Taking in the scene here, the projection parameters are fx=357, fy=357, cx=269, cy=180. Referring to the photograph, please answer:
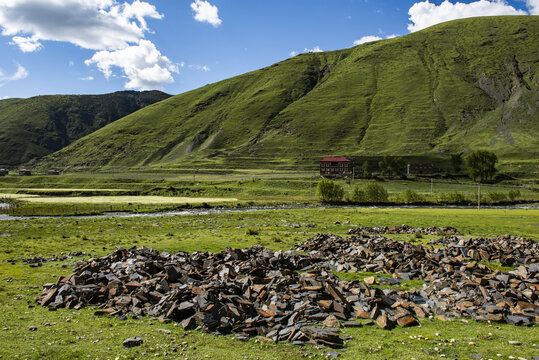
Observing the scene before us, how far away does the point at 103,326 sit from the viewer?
18.0m

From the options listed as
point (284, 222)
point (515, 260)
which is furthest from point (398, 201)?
point (515, 260)

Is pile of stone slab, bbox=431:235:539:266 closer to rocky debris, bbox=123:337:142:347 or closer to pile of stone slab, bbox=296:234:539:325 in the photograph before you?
pile of stone slab, bbox=296:234:539:325

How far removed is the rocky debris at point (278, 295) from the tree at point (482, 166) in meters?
164

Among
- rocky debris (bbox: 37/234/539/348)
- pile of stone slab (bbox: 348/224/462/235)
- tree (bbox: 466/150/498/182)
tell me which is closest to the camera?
rocky debris (bbox: 37/234/539/348)

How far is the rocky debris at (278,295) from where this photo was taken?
59.9ft

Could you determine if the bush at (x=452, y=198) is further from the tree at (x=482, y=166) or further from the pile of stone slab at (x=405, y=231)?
the tree at (x=482, y=166)

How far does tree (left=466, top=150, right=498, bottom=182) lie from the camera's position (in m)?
168

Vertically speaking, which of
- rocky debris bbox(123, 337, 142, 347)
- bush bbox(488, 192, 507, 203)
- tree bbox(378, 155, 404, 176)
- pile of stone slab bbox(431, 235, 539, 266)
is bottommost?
bush bbox(488, 192, 507, 203)

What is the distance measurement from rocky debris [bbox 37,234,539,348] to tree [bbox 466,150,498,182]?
163522mm

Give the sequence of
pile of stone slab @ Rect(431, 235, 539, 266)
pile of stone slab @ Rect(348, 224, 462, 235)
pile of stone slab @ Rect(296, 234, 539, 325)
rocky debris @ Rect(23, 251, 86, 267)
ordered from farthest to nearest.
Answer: pile of stone slab @ Rect(348, 224, 462, 235) < rocky debris @ Rect(23, 251, 86, 267) < pile of stone slab @ Rect(431, 235, 539, 266) < pile of stone slab @ Rect(296, 234, 539, 325)

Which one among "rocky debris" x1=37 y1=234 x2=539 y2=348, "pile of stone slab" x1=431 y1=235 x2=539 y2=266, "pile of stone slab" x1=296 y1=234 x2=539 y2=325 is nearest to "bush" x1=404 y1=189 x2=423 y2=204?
"pile of stone slab" x1=296 y1=234 x2=539 y2=325

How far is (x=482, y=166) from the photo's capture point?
557 ft

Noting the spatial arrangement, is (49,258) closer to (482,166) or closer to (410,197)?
(410,197)

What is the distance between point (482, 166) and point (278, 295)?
180m
